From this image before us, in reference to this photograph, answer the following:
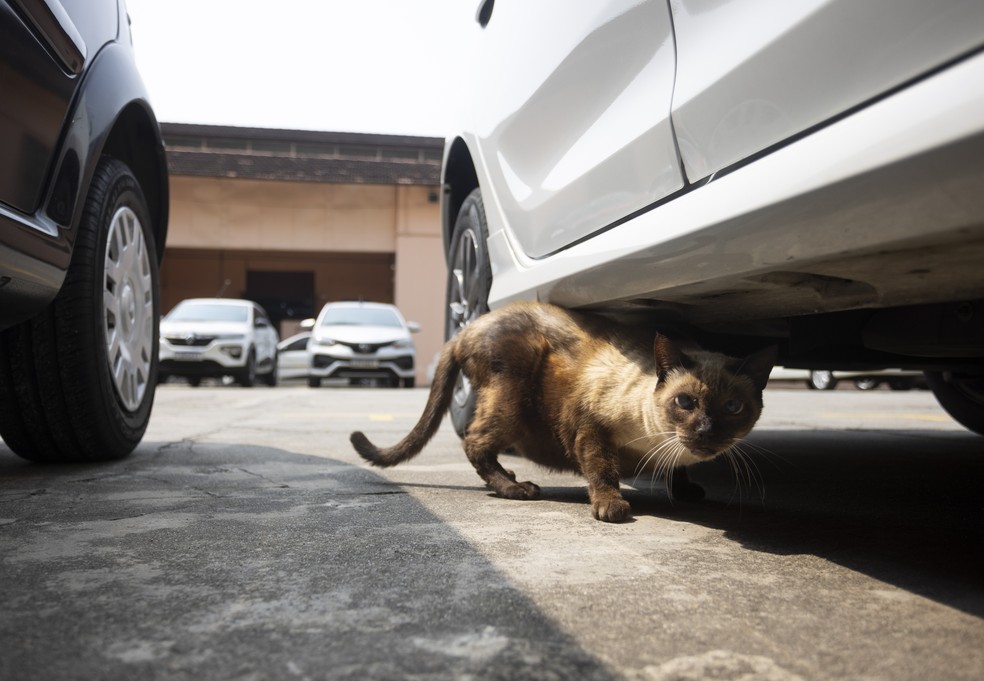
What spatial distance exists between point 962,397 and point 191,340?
10557 millimetres

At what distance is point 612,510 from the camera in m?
2.02

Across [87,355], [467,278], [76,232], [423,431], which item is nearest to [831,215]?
[423,431]

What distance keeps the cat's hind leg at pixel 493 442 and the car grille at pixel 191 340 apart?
10.3 metres

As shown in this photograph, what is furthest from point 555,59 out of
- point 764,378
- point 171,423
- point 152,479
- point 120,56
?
point 171,423

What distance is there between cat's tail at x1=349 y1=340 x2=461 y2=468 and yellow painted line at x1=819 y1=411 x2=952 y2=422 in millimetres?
4000

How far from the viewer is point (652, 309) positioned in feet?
7.67

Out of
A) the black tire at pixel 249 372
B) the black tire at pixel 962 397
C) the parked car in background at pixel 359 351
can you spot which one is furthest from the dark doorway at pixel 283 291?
the black tire at pixel 962 397

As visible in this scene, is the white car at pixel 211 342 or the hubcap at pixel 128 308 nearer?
the hubcap at pixel 128 308

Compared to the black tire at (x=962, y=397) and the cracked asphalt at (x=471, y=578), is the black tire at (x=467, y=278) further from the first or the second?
the black tire at (x=962, y=397)

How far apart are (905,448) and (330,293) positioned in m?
18.4

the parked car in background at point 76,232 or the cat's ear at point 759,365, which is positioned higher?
the parked car in background at point 76,232

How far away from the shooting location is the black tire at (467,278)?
3.36 meters

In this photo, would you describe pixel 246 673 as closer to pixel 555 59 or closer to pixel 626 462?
pixel 626 462

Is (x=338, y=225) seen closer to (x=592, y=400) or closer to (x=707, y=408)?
(x=592, y=400)
